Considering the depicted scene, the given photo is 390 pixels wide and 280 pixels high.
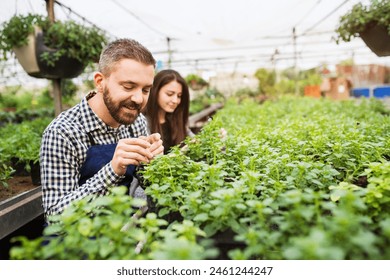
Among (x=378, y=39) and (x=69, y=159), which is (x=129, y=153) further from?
(x=378, y=39)

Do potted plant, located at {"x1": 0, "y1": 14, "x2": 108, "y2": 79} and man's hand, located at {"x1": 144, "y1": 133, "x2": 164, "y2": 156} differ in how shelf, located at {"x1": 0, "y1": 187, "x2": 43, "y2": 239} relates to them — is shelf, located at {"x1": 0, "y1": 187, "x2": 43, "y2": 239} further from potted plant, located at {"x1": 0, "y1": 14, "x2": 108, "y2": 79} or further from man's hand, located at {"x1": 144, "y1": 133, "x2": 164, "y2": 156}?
potted plant, located at {"x1": 0, "y1": 14, "x2": 108, "y2": 79}

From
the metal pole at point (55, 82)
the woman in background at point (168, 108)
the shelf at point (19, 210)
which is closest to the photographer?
the shelf at point (19, 210)

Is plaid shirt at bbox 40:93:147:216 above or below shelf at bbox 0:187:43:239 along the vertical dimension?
above

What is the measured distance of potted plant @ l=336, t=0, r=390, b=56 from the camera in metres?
2.35

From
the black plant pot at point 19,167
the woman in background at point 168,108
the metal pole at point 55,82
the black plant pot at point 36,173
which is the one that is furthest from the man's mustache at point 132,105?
the metal pole at point 55,82

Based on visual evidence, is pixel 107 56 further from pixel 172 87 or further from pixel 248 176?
pixel 172 87

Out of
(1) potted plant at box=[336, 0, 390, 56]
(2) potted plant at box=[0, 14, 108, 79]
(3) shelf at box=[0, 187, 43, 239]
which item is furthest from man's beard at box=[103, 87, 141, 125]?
(1) potted plant at box=[336, 0, 390, 56]

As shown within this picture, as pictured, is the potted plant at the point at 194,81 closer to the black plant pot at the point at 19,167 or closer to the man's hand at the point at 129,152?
the black plant pot at the point at 19,167

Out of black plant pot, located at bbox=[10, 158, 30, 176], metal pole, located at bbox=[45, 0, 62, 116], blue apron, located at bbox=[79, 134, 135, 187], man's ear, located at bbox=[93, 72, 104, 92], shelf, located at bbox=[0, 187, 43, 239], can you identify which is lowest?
shelf, located at bbox=[0, 187, 43, 239]

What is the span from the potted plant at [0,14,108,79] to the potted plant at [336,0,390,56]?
7.41 ft

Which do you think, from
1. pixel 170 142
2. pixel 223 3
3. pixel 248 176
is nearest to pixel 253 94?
pixel 223 3

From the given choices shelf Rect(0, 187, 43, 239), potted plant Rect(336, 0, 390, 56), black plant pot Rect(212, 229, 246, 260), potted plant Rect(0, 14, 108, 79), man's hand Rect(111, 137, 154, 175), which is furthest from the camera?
potted plant Rect(0, 14, 108, 79)

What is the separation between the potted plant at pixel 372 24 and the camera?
235cm
